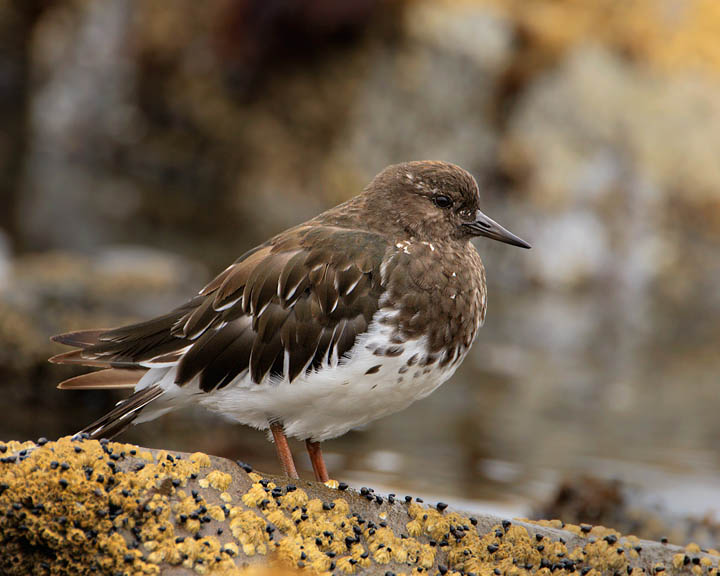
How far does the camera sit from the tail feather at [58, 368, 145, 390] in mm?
5035

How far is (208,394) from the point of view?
4984 millimetres

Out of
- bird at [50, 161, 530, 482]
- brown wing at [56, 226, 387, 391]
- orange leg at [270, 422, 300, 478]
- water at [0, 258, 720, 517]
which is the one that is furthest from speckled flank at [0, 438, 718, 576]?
water at [0, 258, 720, 517]

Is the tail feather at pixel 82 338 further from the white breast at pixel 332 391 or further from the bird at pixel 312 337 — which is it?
the white breast at pixel 332 391

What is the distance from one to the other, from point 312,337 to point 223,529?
1.11 metres

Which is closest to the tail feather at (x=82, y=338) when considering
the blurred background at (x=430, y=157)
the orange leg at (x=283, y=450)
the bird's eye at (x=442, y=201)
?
the orange leg at (x=283, y=450)

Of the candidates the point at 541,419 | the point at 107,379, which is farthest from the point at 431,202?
the point at 541,419

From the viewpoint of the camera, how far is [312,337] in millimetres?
4828

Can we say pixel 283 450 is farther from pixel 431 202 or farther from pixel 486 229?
pixel 486 229

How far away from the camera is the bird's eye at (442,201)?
545 centimetres

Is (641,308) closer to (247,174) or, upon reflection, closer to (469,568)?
(247,174)

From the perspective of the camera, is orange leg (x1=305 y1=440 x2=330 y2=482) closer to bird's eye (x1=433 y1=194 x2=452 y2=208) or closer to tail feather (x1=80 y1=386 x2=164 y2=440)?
tail feather (x1=80 y1=386 x2=164 y2=440)

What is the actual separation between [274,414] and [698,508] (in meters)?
4.46

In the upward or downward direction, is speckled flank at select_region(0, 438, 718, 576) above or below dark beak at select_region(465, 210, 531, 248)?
below

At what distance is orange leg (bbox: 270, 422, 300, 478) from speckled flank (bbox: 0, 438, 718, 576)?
0.20 metres
